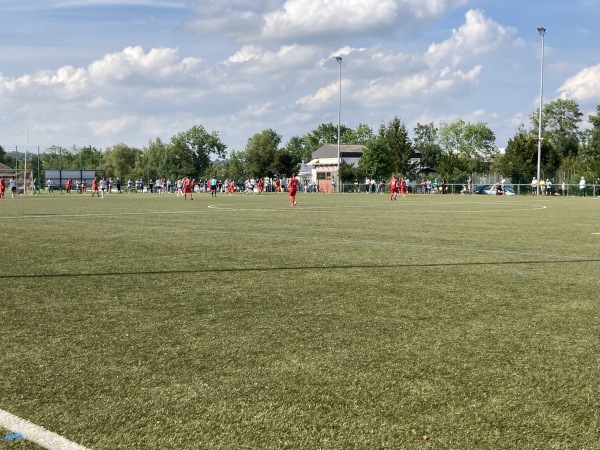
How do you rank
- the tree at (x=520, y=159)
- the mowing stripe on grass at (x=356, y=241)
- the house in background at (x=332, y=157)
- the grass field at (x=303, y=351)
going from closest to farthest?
the grass field at (x=303, y=351)
the mowing stripe on grass at (x=356, y=241)
the tree at (x=520, y=159)
the house in background at (x=332, y=157)

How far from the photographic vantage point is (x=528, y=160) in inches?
3071

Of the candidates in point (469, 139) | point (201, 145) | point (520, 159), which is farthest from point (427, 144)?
point (520, 159)

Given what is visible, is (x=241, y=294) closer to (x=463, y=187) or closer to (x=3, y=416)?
(x=3, y=416)

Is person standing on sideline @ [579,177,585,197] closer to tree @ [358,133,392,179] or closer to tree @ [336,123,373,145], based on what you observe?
tree @ [358,133,392,179]

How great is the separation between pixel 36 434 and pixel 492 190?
234 feet

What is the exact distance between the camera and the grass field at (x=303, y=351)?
373 cm

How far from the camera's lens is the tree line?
7988 cm

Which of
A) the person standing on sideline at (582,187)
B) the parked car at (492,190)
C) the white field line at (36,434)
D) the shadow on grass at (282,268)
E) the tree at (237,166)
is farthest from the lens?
the tree at (237,166)

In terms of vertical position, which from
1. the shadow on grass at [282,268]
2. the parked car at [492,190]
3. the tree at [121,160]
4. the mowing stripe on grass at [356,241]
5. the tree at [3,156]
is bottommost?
the shadow on grass at [282,268]

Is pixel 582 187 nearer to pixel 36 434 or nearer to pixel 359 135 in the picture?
pixel 36 434

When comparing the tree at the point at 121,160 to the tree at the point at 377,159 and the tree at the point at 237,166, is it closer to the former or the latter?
the tree at the point at 237,166

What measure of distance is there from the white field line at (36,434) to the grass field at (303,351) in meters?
0.07

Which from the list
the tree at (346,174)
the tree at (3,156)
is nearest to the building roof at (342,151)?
the tree at (346,174)

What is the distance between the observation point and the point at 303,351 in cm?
531
